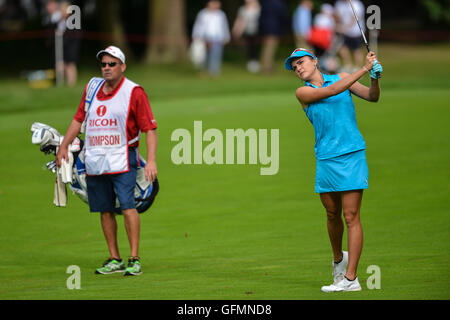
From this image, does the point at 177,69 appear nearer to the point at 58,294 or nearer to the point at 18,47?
the point at 18,47

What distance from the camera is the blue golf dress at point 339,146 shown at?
808 centimetres

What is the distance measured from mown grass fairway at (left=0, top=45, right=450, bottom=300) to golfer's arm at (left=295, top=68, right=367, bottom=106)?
5.53ft

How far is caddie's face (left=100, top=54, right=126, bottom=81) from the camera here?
9.00 meters

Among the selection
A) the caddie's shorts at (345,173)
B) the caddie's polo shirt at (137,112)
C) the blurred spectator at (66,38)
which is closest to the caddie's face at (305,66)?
the caddie's shorts at (345,173)

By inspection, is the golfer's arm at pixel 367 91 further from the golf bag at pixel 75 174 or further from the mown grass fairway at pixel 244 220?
the golf bag at pixel 75 174

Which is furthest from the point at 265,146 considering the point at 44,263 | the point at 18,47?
the point at 18,47

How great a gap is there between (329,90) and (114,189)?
8.37 ft

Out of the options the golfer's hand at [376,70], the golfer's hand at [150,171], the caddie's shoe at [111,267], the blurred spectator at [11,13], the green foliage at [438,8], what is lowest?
the caddie's shoe at [111,267]

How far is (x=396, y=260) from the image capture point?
9438mm

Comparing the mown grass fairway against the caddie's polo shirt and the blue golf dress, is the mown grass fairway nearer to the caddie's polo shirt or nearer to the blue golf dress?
the blue golf dress

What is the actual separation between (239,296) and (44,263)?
9.72 ft

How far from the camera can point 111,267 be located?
9.31 meters

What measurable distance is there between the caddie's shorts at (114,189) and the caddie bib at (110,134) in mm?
106

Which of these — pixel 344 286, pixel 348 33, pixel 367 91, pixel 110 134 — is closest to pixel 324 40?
pixel 348 33
